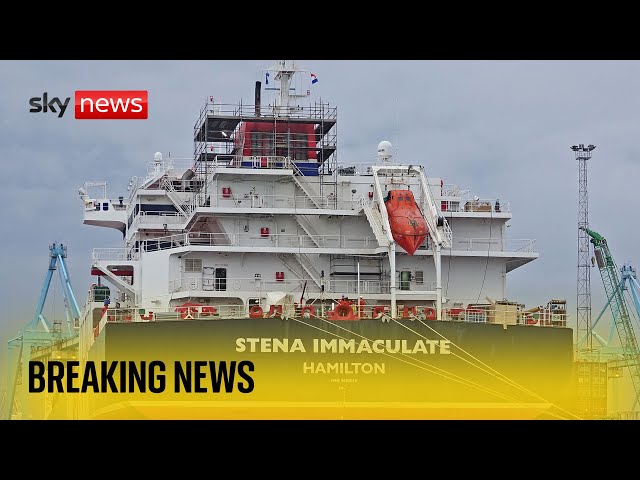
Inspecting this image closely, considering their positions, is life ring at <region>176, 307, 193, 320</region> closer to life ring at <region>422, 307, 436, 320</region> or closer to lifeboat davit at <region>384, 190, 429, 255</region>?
life ring at <region>422, 307, 436, 320</region>

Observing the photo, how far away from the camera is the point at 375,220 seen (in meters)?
43.4

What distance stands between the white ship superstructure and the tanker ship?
0.19 feet

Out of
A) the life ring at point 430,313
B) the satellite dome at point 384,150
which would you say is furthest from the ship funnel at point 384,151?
the life ring at point 430,313

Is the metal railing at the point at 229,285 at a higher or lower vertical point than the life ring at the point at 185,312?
higher

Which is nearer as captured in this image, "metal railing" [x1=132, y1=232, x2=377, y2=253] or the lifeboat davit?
the lifeboat davit

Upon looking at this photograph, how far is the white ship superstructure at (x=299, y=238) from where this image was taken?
42656 millimetres

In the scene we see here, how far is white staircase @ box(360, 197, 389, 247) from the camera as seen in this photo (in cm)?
4269

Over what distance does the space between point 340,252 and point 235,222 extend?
3609mm

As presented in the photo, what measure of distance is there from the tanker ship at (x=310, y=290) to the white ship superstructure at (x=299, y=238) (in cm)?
6

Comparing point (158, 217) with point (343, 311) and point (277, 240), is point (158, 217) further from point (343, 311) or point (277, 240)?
point (343, 311)

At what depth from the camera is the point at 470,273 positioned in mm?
44875

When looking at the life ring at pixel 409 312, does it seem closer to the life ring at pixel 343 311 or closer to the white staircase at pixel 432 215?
the life ring at pixel 343 311

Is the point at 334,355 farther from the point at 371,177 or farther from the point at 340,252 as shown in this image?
the point at 371,177

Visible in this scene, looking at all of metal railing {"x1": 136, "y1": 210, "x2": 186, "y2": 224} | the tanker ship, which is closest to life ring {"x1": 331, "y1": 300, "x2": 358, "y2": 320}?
the tanker ship
